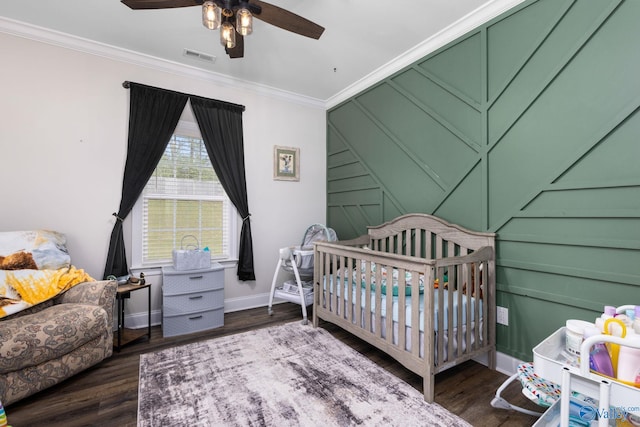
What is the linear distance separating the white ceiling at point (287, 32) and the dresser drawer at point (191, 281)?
205 cm

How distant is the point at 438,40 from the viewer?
2348 mm

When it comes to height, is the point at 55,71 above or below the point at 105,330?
above

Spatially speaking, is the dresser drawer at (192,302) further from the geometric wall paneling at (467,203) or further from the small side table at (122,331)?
the geometric wall paneling at (467,203)

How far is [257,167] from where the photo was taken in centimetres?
334

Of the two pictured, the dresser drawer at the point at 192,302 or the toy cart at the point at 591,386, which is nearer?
the toy cart at the point at 591,386

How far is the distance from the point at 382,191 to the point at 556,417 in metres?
2.10

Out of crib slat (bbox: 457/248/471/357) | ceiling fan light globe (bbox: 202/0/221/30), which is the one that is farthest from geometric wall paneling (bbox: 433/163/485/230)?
ceiling fan light globe (bbox: 202/0/221/30)

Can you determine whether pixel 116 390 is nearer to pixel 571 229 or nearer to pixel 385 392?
pixel 385 392

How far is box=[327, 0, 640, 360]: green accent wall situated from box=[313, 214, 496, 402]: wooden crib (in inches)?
6.4

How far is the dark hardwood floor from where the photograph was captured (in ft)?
4.86

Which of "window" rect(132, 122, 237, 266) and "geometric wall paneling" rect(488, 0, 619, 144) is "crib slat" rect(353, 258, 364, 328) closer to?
"geometric wall paneling" rect(488, 0, 619, 144)

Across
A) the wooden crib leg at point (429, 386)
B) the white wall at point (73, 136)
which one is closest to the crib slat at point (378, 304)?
the wooden crib leg at point (429, 386)

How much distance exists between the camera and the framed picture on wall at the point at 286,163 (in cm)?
346

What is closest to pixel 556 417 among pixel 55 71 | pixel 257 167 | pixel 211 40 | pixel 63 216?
pixel 257 167
